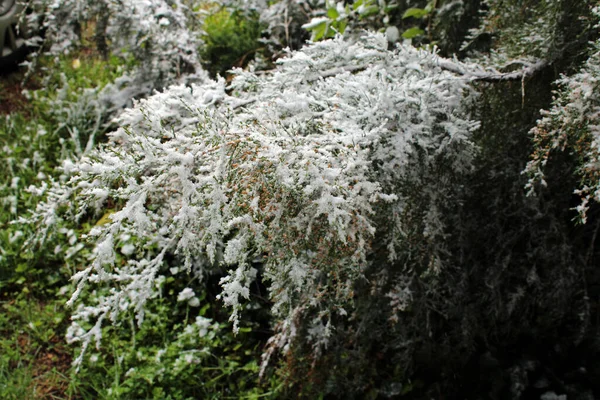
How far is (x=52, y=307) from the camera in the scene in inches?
115

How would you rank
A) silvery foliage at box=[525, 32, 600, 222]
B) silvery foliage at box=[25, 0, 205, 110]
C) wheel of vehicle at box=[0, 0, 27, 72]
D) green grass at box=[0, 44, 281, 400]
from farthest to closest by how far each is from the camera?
1. wheel of vehicle at box=[0, 0, 27, 72]
2. silvery foliage at box=[25, 0, 205, 110]
3. green grass at box=[0, 44, 281, 400]
4. silvery foliage at box=[525, 32, 600, 222]

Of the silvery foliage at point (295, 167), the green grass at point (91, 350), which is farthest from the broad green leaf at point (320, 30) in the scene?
the green grass at point (91, 350)

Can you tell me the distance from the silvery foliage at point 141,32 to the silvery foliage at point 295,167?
1.29 meters

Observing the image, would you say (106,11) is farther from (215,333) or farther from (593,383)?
(593,383)

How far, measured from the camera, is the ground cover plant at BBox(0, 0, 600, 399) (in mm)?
1306

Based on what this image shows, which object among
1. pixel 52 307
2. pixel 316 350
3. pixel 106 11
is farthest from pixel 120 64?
pixel 316 350

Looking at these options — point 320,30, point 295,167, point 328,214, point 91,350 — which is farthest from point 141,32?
point 328,214

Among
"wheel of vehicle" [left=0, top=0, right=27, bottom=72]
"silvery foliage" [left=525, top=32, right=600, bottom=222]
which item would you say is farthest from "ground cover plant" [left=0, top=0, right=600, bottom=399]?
"wheel of vehicle" [left=0, top=0, right=27, bottom=72]

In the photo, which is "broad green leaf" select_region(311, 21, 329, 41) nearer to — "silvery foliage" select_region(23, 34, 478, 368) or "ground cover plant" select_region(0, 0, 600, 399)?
"ground cover plant" select_region(0, 0, 600, 399)

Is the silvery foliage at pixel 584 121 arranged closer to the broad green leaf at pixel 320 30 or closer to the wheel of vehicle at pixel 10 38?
the broad green leaf at pixel 320 30

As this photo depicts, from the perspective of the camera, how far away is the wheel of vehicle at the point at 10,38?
413 centimetres

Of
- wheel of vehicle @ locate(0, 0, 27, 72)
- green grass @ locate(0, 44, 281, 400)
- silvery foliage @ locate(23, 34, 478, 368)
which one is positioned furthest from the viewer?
wheel of vehicle @ locate(0, 0, 27, 72)

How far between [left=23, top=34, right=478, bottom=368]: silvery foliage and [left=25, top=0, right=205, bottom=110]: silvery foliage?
1.29 metres

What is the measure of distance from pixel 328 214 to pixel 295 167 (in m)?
0.16
